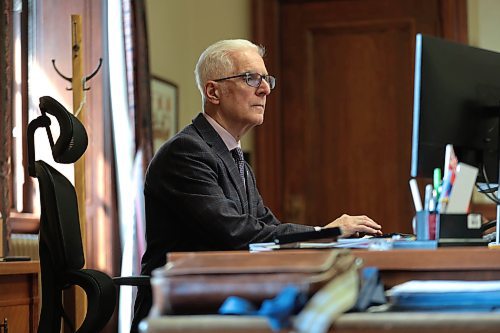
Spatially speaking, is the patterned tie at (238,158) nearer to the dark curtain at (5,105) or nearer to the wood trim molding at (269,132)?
the dark curtain at (5,105)

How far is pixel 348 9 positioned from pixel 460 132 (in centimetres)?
334

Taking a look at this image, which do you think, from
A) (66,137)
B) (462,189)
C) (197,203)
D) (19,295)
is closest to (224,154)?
(197,203)

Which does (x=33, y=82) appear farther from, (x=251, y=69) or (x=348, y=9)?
(x=348, y=9)

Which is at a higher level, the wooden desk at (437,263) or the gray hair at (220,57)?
the gray hair at (220,57)

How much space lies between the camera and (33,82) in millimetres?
3682

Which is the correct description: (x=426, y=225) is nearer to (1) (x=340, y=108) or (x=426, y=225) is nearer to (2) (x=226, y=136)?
(2) (x=226, y=136)

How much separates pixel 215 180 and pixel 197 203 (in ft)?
0.46

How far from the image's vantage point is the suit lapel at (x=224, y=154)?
7.99 feet

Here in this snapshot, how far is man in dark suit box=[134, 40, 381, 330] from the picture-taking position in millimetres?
2158

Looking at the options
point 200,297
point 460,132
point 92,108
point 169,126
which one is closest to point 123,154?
point 92,108

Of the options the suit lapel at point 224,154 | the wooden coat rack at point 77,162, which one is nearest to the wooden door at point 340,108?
the wooden coat rack at point 77,162

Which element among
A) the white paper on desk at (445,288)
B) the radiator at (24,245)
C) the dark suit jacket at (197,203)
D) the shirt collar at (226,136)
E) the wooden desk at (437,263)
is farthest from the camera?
the radiator at (24,245)

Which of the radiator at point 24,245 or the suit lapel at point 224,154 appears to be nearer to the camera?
the suit lapel at point 224,154

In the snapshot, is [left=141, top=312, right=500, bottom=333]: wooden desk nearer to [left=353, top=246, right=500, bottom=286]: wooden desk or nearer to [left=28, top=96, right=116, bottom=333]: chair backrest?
[left=353, top=246, right=500, bottom=286]: wooden desk
